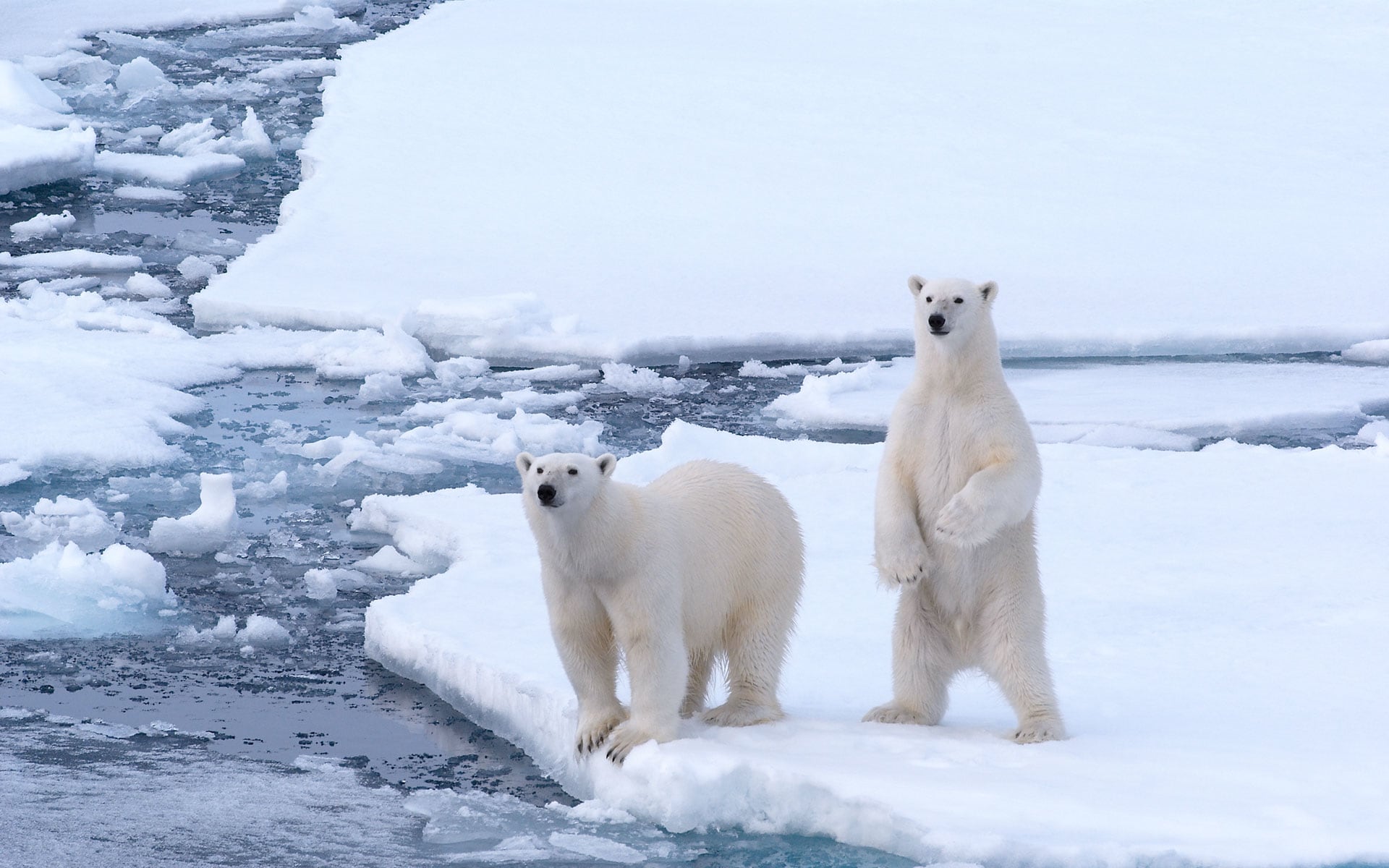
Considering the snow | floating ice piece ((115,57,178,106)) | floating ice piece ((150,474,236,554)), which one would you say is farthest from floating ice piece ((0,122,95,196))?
floating ice piece ((150,474,236,554))

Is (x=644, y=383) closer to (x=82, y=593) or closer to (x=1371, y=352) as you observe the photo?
(x=82, y=593)

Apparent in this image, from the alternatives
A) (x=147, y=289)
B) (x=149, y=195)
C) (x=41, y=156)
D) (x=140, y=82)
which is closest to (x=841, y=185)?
(x=147, y=289)

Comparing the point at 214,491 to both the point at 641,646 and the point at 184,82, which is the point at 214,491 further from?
the point at 184,82

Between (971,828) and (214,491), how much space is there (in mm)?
3562

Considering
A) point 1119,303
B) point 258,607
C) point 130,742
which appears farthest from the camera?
point 1119,303

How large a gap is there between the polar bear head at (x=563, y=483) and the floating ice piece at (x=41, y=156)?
30.7 feet

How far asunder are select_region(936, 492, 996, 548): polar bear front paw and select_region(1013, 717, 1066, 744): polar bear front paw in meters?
0.43

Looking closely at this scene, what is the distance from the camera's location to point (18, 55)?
1571cm

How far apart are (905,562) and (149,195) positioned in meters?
9.41

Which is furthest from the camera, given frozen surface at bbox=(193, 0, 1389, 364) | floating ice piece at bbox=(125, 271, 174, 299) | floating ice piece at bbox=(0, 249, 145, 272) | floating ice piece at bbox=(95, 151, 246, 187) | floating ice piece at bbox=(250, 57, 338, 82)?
floating ice piece at bbox=(250, 57, 338, 82)

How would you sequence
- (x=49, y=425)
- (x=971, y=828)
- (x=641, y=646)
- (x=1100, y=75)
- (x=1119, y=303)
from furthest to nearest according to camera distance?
(x=1100, y=75) < (x=1119, y=303) < (x=49, y=425) < (x=641, y=646) < (x=971, y=828)

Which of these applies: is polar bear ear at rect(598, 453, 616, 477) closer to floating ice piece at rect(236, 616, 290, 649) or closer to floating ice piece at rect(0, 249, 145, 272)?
floating ice piece at rect(236, 616, 290, 649)

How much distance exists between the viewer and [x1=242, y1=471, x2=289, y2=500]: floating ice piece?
6250 mm

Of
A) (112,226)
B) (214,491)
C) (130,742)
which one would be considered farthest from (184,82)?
(130,742)
